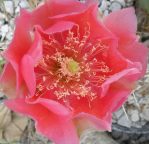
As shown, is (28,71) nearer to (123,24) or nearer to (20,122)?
(123,24)

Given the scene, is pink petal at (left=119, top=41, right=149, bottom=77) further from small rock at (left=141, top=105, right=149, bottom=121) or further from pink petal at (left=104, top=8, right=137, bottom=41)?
small rock at (left=141, top=105, right=149, bottom=121)

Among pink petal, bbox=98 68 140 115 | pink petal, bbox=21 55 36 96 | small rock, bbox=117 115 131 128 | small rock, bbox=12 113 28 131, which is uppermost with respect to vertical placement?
pink petal, bbox=21 55 36 96

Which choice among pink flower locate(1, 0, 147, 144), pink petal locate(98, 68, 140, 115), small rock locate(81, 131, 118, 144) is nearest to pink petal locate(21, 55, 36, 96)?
pink flower locate(1, 0, 147, 144)

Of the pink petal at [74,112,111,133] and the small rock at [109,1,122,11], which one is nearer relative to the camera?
the pink petal at [74,112,111,133]

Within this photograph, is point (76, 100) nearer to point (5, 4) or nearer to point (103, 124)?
point (103, 124)

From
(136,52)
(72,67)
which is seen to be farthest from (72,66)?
(136,52)

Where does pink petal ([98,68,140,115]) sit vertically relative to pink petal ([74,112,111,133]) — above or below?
above
